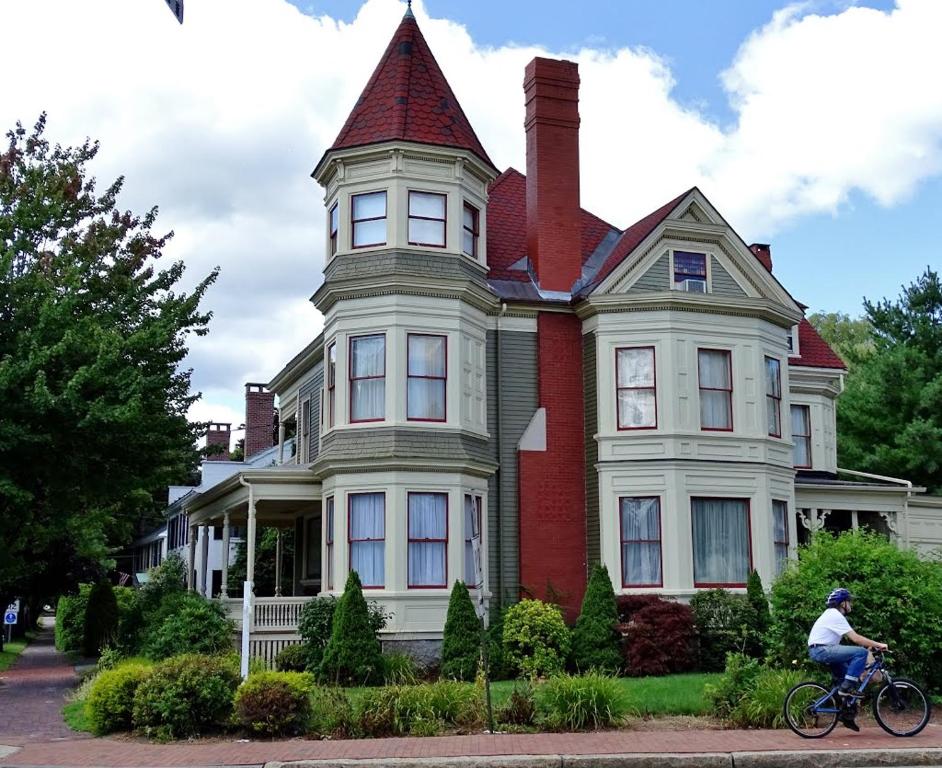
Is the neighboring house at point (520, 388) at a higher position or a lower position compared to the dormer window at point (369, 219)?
lower

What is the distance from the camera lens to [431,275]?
23.0 meters

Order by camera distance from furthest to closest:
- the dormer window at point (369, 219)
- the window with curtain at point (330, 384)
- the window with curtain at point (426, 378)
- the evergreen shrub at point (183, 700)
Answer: the window with curtain at point (330, 384), the dormer window at point (369, 219), the window with curtain at point (426, 378), the evergreen shrub at point (183, 700)

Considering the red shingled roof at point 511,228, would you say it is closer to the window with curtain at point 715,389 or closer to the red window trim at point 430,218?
the red window trim at point 430,218

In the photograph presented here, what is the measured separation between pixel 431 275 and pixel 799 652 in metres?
10.7

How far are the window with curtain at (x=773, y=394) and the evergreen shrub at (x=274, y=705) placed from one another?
541 inches

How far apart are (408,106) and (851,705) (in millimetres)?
15674

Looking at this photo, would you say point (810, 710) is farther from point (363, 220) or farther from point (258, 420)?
point (258, 420)

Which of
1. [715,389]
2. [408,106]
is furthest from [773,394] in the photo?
[408,106]

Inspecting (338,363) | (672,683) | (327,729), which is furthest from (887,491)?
(327,729)

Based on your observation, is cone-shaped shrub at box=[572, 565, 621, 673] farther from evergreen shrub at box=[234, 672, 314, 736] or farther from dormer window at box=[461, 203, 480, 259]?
evergreen shrub at box=[234, 672, 314, 736]

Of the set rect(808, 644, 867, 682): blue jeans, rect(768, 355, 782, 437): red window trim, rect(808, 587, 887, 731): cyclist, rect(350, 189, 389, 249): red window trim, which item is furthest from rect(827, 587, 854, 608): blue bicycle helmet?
rect(350, 189, 389, 249): red window trim

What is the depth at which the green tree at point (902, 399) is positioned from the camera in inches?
1519

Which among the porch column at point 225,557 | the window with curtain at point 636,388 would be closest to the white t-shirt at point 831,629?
the window with curtain at point 636,388

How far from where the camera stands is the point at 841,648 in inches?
531
